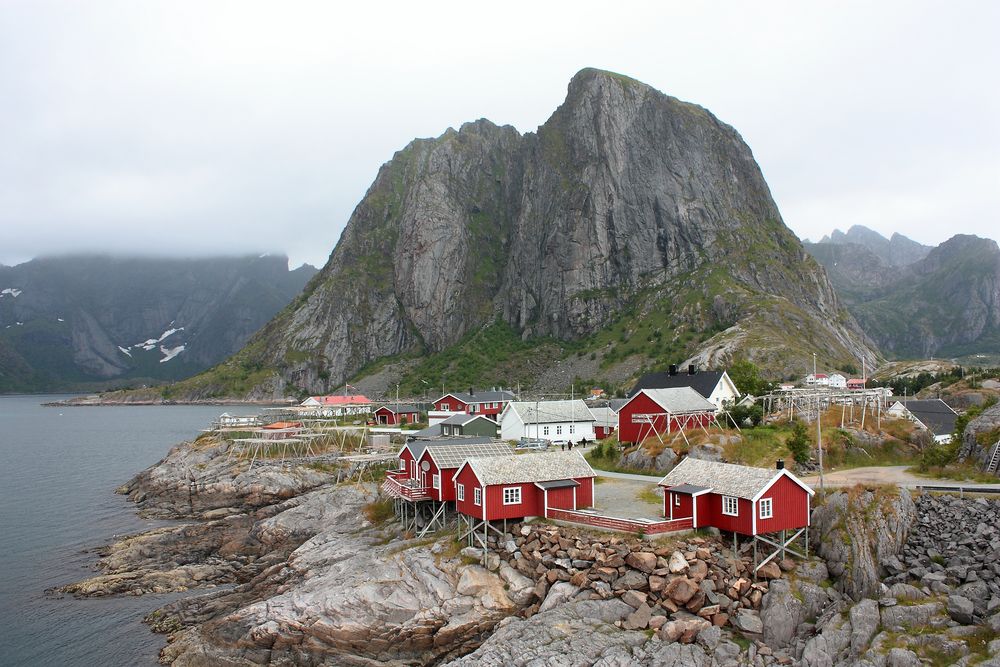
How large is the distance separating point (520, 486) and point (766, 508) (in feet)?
40.8

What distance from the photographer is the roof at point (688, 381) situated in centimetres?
6850

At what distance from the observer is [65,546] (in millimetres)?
52344

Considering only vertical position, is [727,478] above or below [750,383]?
below

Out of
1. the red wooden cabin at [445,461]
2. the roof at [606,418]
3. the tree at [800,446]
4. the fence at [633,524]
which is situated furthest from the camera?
the roof at [606,418]

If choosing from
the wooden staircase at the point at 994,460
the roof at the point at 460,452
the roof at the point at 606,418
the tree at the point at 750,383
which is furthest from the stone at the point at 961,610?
the roof at the point at 606,418

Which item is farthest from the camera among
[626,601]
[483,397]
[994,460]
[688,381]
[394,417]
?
[394,417]

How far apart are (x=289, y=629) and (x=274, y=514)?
25.1m

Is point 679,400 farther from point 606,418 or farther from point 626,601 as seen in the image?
point 626,601

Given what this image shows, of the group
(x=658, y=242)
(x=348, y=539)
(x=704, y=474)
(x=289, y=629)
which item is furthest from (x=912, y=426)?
(x=658, y=242)

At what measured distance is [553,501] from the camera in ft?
123

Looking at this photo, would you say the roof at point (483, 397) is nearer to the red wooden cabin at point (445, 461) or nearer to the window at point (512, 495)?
the red wooden cabin at point (445, 461)

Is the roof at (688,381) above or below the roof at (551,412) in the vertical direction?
above

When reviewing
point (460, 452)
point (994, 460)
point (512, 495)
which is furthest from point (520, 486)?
point (994, 460)

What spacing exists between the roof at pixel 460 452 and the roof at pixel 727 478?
11.0 m
